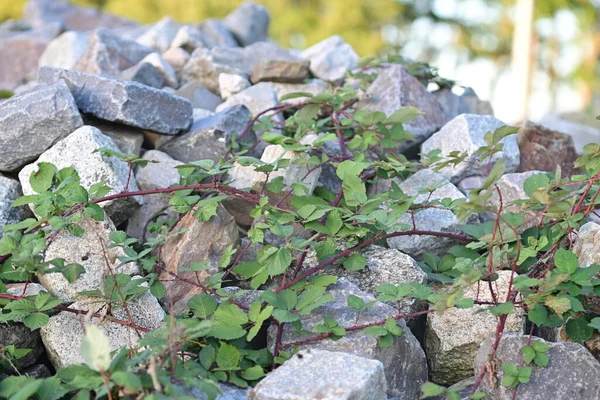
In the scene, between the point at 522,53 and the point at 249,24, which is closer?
the point at 249,24

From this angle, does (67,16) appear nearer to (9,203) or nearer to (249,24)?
(249,24)

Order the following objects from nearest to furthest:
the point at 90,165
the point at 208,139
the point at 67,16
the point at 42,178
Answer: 1. the point at 42,178
2. the point at 90,165
3. the point at 208,139
4. the point at 67,16

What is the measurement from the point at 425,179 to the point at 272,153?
55 centimetres

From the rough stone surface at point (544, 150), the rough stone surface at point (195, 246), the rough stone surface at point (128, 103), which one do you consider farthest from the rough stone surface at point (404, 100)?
the rough stone surface at point (195, 246)

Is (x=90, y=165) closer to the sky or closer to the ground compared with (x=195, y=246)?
closer to the sky

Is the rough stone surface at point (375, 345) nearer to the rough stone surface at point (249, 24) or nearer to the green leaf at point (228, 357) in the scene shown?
the green leaf at point (228, 357)

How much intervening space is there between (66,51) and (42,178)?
237 cm

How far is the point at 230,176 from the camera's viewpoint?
2.67m

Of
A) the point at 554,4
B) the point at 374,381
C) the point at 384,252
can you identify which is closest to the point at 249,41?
the point at 384,252

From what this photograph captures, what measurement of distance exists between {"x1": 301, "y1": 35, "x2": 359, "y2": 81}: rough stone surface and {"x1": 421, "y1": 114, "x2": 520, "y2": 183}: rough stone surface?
951 millimetres

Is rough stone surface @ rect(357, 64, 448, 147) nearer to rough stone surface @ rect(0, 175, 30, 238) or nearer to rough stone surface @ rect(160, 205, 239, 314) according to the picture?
rough stone surface @ rect(160, 205, 239, 314)

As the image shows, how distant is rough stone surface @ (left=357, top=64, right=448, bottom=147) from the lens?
3141 mm

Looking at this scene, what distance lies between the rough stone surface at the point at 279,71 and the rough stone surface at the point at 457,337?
5.94 ft

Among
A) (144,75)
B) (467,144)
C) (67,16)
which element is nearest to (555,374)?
(467,144)
